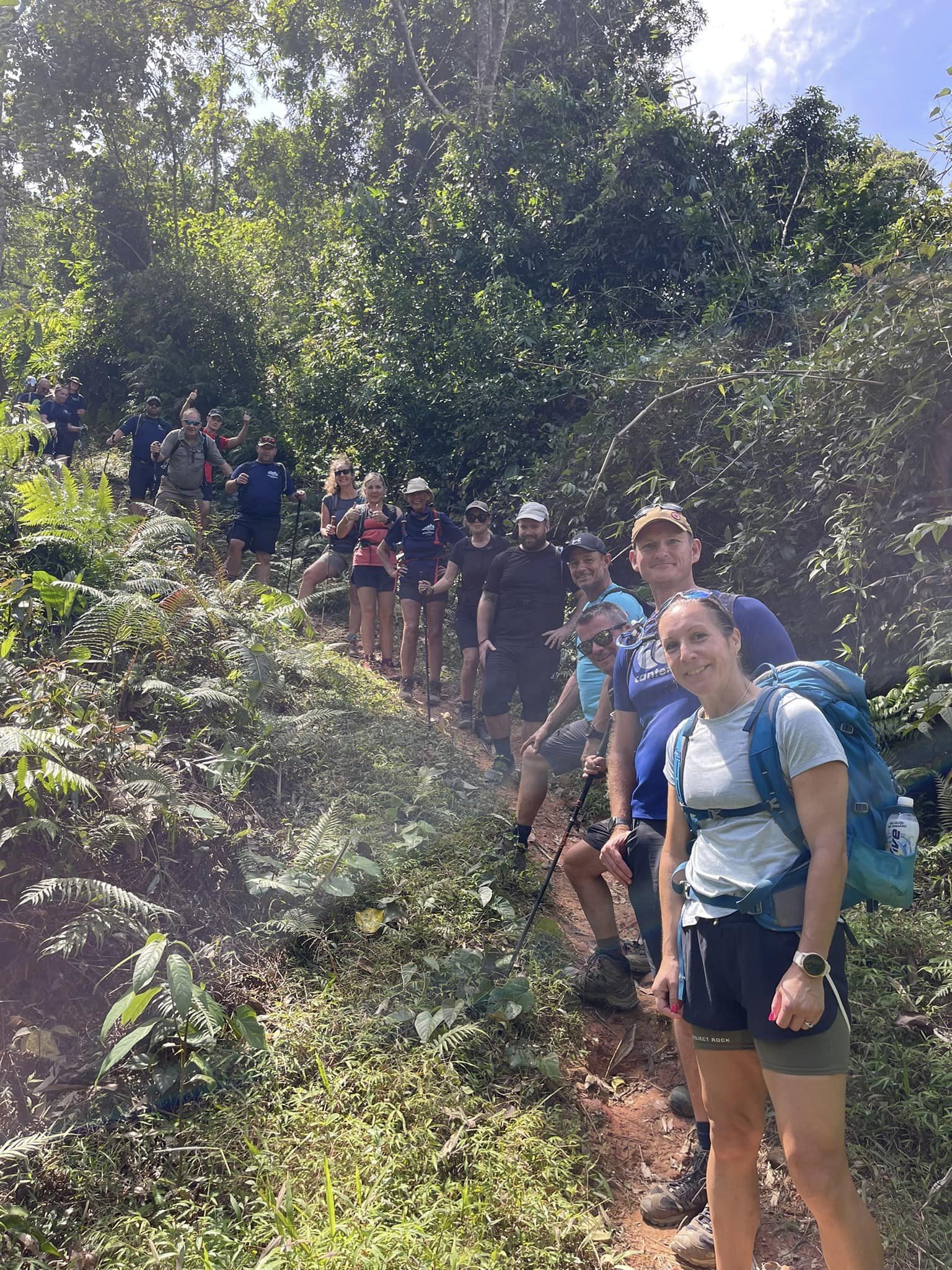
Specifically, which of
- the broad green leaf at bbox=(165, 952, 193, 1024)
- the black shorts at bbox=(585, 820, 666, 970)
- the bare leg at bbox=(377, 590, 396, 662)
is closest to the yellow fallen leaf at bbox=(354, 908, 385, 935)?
the broad green leaf at bbox=(165, 952, 193, 1024)

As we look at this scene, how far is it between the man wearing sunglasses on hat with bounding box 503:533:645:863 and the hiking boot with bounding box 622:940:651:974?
0.90m

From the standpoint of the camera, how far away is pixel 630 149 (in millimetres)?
13484

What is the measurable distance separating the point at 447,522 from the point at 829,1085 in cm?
720

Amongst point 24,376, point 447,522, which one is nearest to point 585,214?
point 447,522

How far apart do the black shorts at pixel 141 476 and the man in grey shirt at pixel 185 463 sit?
5.11 feet

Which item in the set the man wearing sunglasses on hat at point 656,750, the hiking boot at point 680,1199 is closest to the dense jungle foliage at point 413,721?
the hiking boot at point 680,1199

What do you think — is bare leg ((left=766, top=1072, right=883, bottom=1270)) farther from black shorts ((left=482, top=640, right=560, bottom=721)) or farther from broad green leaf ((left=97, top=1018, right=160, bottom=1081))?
black shorts ((left=482, top=640, right=560, bottom=721))

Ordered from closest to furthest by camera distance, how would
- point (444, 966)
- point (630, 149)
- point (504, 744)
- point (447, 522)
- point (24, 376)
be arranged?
point (444, 966)
point (504, 744)
point (447, 522)
point (630, 149)
point (24, 376)

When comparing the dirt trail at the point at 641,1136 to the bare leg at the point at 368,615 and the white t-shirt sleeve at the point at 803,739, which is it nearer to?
the white t-shirt sleeve at the point at 803,739

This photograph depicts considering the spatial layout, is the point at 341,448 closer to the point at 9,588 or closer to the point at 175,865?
the point at 9,588

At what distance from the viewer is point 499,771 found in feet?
24.2

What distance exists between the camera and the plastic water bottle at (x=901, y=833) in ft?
8.05

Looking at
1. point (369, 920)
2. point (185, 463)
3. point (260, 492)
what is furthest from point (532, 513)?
point (185, 463)

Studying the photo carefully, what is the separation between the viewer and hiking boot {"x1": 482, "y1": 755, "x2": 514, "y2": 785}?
7.24 m
